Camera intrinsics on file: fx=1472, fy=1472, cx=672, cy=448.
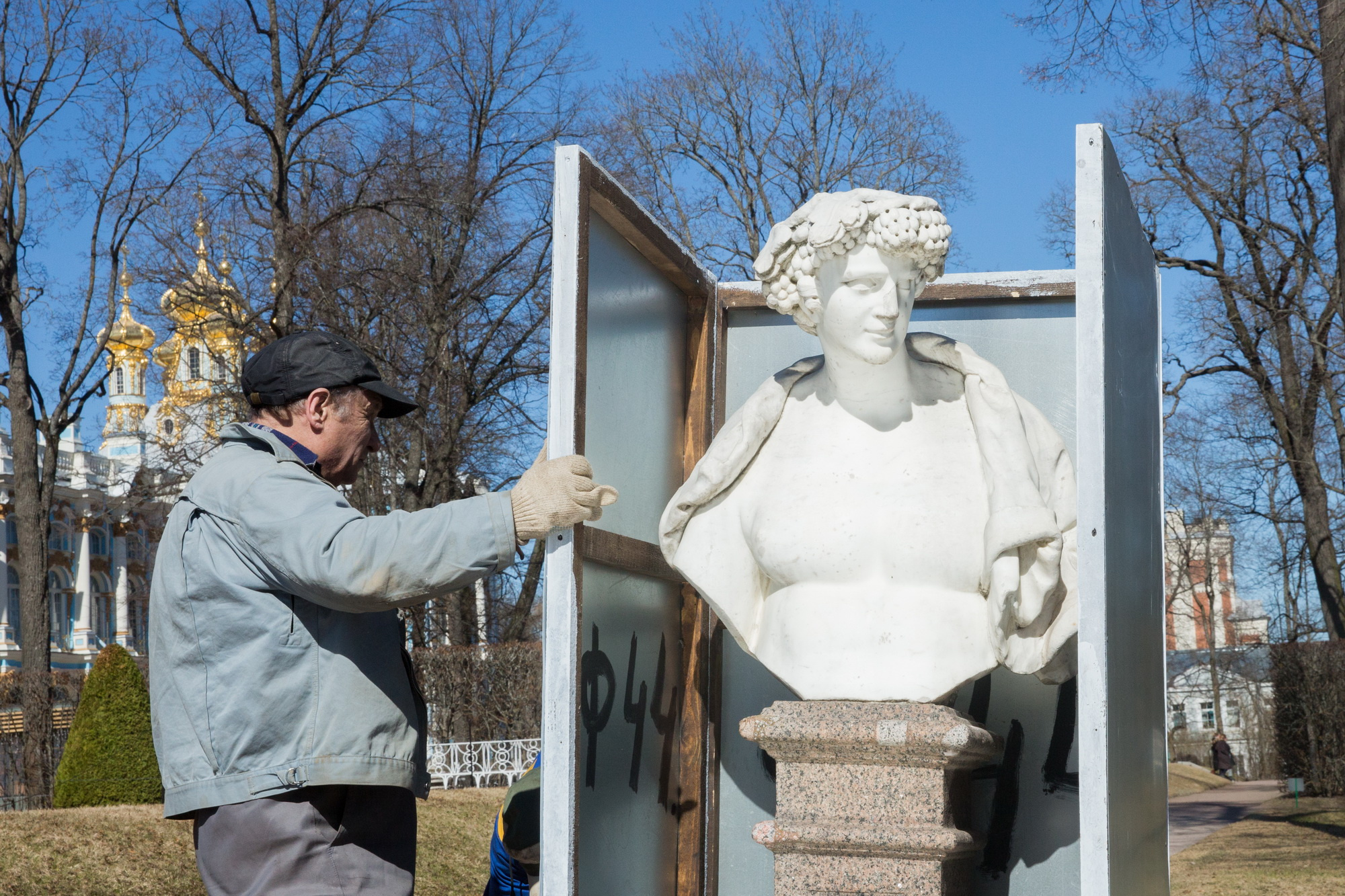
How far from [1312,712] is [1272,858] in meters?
5.68

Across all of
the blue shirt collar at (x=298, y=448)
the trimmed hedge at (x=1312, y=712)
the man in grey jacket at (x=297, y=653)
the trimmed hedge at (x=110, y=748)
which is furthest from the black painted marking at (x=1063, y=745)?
the trimmed hedge at (x=1312, y=712)

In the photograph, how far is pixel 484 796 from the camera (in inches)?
528

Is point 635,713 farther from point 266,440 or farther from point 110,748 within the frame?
point 110,748

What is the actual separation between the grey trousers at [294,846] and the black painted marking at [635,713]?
0.87 metres

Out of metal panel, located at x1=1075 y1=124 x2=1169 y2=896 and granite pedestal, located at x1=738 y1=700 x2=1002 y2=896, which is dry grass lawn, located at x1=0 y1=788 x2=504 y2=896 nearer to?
granite pedestal, located at x1=738 y1=700 x2=1002 y2=896

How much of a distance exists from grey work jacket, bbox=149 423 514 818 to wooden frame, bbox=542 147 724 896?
296mm

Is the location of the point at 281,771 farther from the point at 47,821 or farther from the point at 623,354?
the point at 47,821

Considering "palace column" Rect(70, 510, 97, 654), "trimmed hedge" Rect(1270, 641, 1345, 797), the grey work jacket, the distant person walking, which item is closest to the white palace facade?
"palace column" Rect(70, 510, 97, 654)

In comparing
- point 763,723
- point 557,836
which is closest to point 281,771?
point 557,836

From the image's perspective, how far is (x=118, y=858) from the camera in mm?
8281

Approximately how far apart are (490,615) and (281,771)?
16919 millimetres

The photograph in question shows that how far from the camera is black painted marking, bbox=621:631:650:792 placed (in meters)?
3.62

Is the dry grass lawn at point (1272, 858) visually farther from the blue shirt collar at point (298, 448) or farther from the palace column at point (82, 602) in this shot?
the palace column at point (82, 602)

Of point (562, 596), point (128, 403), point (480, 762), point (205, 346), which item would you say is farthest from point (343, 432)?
point (128, 403)
